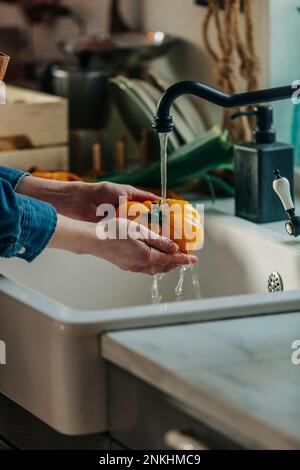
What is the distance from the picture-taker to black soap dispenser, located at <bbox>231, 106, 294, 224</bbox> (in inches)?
70.3

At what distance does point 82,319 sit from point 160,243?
0.28 m

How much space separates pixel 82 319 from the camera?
4.24ft

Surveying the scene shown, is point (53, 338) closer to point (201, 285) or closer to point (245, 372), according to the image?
point (245, 372)

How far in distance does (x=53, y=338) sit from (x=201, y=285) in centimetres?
56

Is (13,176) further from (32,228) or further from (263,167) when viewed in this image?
(263,167)

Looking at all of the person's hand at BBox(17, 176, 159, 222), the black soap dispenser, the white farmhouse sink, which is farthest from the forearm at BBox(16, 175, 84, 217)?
the black soap dispenser

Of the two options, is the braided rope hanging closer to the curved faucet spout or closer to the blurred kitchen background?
the blurred kitchen background

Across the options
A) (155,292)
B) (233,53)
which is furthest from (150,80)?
(155,292)

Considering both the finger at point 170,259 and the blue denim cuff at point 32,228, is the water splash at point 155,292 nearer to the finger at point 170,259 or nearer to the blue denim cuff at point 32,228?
the finger at point 170,259

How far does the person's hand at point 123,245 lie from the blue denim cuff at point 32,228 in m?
0.02

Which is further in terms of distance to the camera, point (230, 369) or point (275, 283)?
point (275, 283)

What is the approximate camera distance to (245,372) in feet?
3.89
